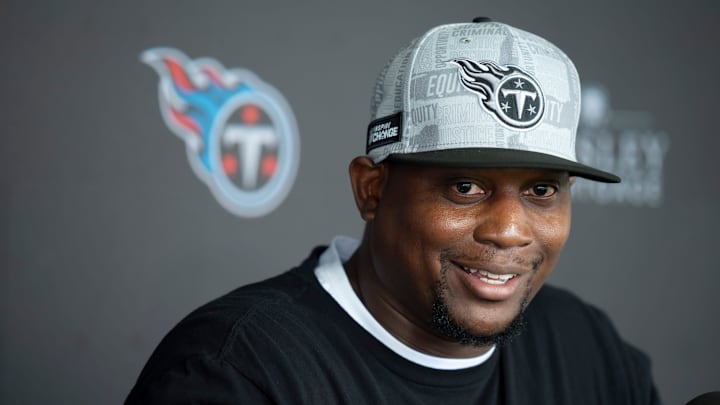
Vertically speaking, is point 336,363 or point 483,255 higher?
point 483,255

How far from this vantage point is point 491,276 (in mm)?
955

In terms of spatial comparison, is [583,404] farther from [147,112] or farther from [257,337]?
[147,112]

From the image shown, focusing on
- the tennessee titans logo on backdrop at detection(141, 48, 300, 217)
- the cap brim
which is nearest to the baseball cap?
the cap brim

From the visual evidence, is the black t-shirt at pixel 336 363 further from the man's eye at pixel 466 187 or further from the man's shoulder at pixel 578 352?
the man's eye at pixel 466 187

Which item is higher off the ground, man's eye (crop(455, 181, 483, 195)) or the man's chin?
man's eye (crop(455, 181, 483, 195))

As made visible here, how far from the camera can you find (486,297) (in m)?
0.96

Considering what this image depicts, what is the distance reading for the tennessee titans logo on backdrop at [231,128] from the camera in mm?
1884

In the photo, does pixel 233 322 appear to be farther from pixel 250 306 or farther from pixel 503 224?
pixel 503 224

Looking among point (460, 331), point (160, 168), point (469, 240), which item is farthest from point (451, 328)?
point (160, 168)

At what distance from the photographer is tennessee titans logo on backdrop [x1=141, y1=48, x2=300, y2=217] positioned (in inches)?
74.2

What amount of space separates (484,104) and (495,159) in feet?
0.23

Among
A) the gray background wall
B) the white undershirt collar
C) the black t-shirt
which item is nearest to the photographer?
the black t-shirt

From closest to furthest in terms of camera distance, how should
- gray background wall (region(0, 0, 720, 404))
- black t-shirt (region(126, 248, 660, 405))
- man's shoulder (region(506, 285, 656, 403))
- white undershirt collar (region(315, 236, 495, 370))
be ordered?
1. black t-shirt (region(126, 248, 660, 405))
2. white undershirt collar (region(315, 236, 495, 370))
3. man's shoulder (region(506, 285, 656, 403))
4. gray background wall (region(0, 0, 720, 404))

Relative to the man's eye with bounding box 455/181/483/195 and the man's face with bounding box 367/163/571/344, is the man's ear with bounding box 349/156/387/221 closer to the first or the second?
the man's face with bounding box 367/163/571/344
